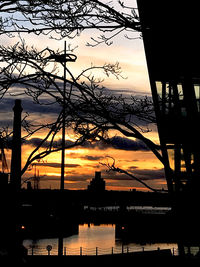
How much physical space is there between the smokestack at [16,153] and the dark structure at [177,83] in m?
4.87

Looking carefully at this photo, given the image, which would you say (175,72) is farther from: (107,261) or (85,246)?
(85,246)

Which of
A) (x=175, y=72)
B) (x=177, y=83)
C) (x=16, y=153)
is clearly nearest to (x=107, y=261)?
(x=16, y=153)

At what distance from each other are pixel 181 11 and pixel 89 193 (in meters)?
107

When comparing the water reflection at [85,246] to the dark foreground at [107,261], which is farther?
the water reflection at [85,246]

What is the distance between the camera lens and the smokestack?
10887 millimetres

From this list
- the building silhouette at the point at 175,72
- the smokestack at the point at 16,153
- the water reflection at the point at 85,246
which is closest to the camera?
the building silhouette at the point at 175,72

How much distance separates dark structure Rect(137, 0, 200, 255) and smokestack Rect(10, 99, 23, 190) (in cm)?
487

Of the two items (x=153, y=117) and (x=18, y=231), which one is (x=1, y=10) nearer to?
(x=153, y=117)

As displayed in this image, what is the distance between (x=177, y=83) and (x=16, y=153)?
252 inches

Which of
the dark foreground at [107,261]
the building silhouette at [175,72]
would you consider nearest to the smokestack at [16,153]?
the dark foreground at [107,261]

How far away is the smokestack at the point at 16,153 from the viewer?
10887mm

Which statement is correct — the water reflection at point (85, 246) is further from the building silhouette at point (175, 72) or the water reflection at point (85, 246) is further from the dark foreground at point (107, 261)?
the building silhouette at point (175, 72)

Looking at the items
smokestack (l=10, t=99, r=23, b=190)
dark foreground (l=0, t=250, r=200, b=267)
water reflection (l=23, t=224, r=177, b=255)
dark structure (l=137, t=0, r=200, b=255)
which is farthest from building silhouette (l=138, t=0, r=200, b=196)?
water reflection (l=23, t=224, r=177, b=255)

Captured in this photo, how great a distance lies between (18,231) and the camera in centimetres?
1088
